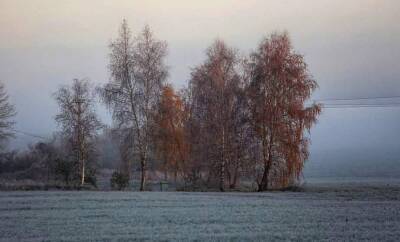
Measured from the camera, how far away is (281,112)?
139ft

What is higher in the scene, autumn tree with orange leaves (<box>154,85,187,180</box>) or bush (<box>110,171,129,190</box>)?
autumn tree with orange leaves (<box>154,85,187,180</box>)

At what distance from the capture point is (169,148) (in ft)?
149

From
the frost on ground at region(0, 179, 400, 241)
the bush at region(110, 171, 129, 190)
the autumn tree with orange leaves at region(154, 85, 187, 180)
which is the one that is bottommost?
the frost on ground at region(0, 179, 400, 241)

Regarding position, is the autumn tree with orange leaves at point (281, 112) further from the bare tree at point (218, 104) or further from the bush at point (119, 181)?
the bush at point (119, 181)

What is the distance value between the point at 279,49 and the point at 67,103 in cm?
1793

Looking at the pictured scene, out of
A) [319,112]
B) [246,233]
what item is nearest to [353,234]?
[246,233]

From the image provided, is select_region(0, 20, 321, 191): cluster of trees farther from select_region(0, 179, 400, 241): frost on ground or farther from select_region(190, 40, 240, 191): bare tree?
select_region(0, 179, 400, 241): frost on ground

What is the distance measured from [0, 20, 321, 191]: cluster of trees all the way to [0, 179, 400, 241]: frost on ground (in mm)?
12855

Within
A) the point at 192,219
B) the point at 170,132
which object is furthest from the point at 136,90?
the point at 192,219

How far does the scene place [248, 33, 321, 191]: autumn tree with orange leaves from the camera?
138 ft

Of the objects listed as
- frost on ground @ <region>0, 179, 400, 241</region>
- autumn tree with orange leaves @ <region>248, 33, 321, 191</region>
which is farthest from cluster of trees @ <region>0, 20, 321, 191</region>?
frost on ground @ <region>0, 179, 400, 241</region>

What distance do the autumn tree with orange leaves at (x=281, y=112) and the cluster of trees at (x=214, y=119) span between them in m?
0.07

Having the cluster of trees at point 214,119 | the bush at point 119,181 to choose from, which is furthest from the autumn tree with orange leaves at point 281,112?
the bush at point 119,181

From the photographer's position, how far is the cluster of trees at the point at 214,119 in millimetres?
42438
